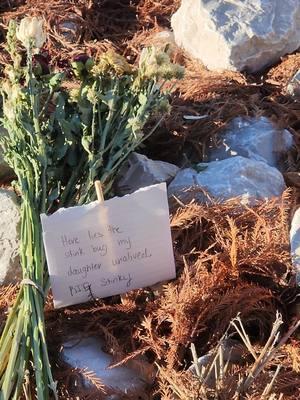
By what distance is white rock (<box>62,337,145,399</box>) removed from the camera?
1.40m

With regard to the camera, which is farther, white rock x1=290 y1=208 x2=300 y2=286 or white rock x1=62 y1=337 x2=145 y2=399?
white rock x1=290 y1=208 x2=300 y2=286

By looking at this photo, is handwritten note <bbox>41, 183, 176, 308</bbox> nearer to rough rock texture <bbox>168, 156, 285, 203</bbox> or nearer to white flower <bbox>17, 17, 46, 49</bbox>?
rough rock texture <bbox>168, 156, 285, 203</bbox>

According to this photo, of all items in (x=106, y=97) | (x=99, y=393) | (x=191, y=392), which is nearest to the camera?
(x=191, y=392)

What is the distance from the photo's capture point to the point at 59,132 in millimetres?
1755

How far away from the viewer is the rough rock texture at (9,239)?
64.8 inches

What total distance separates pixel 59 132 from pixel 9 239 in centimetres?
29

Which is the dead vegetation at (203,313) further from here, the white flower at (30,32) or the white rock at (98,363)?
the white flower at (30,32)

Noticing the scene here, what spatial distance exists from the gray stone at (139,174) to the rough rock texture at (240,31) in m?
0.70

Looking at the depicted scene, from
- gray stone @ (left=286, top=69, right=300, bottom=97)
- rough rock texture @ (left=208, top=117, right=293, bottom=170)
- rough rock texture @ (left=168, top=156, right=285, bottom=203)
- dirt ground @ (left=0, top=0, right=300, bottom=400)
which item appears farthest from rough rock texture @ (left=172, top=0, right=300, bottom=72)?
dirt ground @ (left=0, top=0, right=300, bottom=400)

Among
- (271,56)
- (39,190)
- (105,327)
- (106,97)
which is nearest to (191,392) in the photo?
(105,327)

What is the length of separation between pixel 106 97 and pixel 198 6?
3.25 feet

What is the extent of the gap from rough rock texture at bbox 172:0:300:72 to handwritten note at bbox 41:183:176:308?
116 centimetres

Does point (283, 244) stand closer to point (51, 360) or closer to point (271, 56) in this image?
point (51, 360)

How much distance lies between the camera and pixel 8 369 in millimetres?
1349
